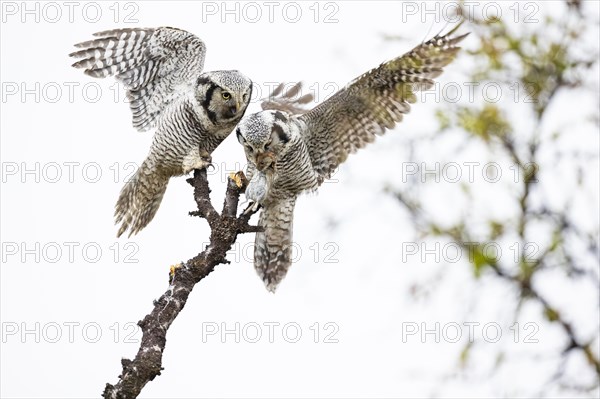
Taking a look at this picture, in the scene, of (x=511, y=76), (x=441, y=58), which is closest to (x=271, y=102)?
(x=441, y=58)

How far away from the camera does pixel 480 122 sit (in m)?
4.61

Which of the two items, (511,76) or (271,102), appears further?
(271,102)

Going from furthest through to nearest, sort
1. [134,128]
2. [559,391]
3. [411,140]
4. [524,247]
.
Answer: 1. [134,128]
2. [411,140]
3. [559,391]
4. [524,247]

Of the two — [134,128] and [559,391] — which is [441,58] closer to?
[134,128]

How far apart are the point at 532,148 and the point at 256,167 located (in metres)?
4.37

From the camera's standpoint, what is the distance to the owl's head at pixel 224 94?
8.62 m

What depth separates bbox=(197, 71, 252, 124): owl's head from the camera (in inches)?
340

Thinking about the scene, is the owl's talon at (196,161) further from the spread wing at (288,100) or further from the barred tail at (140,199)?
the spread wing at (288,100)

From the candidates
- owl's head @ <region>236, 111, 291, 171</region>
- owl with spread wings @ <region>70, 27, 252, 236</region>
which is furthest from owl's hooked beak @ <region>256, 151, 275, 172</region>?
owl with spread wings @ <region>70, 27, 252, 236</region>

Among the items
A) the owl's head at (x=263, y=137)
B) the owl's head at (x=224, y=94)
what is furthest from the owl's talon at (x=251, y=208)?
the owl's head at (x=224, y=94)

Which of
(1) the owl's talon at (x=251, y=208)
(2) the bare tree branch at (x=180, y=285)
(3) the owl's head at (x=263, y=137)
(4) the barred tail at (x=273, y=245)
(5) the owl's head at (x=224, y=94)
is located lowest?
(4) the barred tail at (x=273, y=245)

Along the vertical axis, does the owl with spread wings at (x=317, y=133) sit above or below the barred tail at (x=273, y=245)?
above

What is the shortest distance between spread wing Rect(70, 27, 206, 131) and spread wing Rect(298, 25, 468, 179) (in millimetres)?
1311

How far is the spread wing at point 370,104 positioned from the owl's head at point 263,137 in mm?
781
